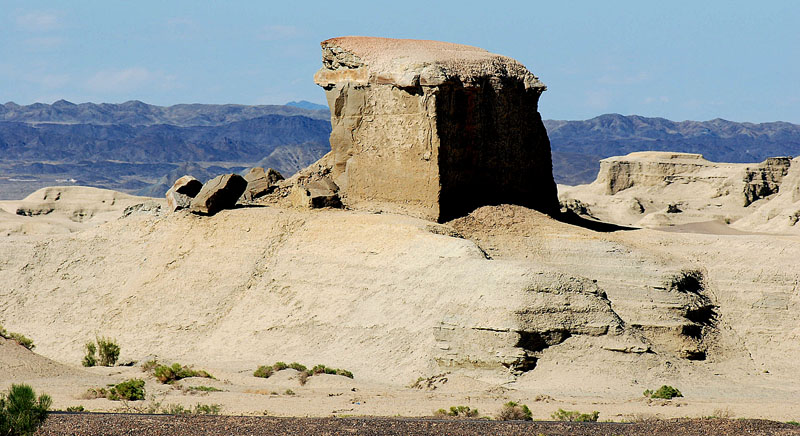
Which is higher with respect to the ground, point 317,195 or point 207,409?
point 317,195

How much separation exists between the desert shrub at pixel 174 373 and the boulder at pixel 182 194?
346 inches

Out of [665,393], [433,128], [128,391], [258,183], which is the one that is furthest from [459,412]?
[258,183]

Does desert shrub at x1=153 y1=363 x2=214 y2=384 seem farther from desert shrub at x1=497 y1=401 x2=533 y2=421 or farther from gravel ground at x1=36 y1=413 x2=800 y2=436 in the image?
desert shrub at x1=497 y1=401 x2=533 y2=421

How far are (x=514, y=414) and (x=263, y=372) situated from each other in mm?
6126

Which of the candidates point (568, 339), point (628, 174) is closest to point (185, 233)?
point (568, 339)

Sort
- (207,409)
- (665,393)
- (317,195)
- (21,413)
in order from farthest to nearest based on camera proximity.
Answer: (317,195)
(665,393)
(207,409)
(21,413)

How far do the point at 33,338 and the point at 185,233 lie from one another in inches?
180

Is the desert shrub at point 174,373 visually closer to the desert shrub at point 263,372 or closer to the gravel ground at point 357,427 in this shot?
the desert shrub at point 263,372

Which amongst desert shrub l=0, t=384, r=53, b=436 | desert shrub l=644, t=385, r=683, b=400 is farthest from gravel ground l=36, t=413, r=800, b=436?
desert shrub l=644, t=385, r=683, b=400

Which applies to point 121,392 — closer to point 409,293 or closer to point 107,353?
point 107,353

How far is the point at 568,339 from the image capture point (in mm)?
18188

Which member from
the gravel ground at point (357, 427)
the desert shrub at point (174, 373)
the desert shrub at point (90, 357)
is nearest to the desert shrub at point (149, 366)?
the desert shrub at point (174, 373)

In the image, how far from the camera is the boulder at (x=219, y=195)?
26016mm

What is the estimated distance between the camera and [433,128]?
76.7 feet
